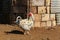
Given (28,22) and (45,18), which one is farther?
(45,18)

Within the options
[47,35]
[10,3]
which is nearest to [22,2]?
[10,3]

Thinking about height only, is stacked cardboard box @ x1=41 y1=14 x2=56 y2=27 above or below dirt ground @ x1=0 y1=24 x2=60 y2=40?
above

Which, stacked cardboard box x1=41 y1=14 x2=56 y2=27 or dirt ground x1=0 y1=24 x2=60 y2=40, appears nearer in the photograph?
dirt ground x1=0 y1=24 x2=60 y2=40

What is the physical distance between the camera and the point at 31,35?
11.3m

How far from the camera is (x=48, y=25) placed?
44.3 ft

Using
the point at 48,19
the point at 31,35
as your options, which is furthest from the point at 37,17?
the point at 31,35

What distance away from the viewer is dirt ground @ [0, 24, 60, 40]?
10.8 metres

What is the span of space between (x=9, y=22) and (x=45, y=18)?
1946 millimetres

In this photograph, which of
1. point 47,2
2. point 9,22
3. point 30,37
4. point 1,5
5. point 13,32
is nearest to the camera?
point 30,37

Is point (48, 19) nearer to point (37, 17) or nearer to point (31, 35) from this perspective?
point (37, 17)

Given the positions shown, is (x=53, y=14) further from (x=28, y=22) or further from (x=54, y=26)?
(x=28, y=22)

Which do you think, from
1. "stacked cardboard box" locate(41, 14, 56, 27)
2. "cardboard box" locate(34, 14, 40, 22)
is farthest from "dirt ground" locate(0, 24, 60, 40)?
"cardboard box" locate(34, 14, 40, 22)

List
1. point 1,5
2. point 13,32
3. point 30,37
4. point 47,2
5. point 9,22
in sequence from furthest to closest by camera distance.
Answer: point 1,5 → point 9,22 → point 47,2 → point 13,32 → point 30,37

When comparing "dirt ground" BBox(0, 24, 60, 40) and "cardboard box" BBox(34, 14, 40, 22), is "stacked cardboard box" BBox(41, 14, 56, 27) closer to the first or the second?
"cardboard box" BBox(34, 14, 40, 22)
